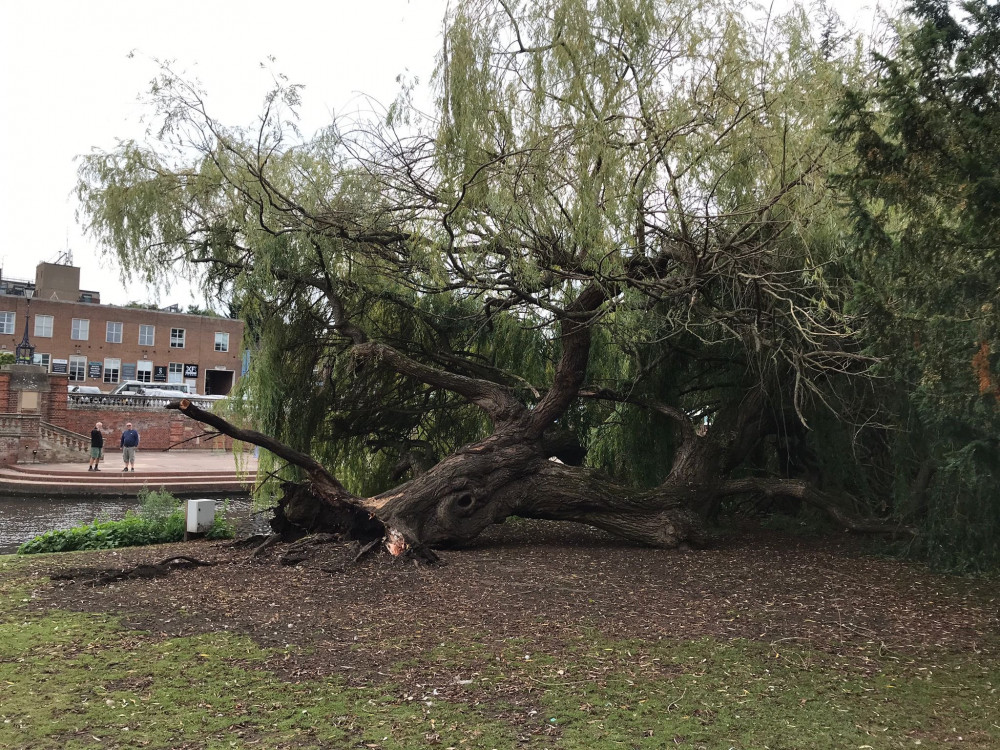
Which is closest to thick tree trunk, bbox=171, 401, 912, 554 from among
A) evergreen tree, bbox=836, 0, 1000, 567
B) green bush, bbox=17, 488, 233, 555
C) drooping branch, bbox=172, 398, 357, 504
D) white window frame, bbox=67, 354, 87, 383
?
drooping branch, bbox=172, 398, 357, 504

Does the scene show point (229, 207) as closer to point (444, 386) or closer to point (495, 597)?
point (444, 386)

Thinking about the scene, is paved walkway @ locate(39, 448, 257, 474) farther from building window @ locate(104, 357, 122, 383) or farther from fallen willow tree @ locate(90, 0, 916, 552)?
building window @ locate(104, 357, 122, 383)

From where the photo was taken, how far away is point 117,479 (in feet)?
76.1

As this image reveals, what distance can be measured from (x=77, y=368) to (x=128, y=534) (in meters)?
50.8

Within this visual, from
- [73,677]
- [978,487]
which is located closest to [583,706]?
[73,677]

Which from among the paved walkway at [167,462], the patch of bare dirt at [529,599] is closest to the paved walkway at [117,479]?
the paved walkway at [167,462]

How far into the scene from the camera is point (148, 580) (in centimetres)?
774

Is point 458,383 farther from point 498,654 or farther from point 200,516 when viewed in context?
point 498,654

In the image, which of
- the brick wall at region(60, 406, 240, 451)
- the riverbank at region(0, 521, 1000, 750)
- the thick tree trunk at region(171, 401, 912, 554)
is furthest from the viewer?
the brick wall at region(60, 406, 240, 451)

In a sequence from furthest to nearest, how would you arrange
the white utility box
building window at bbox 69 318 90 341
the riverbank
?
building window at bbox 69 318 90 341 → the white utility box → the riverbank

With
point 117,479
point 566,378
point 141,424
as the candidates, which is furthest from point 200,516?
point 141,424

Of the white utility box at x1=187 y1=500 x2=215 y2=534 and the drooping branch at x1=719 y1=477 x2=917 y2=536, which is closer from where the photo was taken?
the drooping branch at x1=719 y1=477 x2=917 y2=536

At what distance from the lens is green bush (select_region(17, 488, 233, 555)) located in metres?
11.1

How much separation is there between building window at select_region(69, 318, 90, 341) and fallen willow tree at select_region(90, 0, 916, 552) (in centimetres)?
5035
